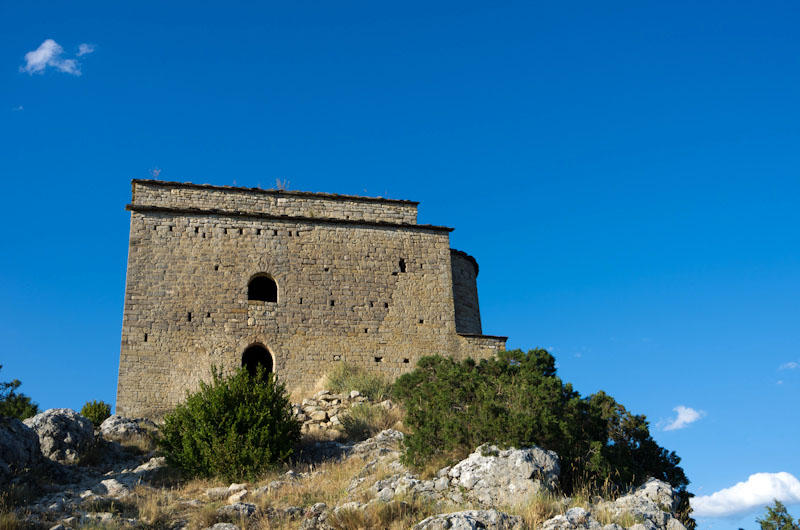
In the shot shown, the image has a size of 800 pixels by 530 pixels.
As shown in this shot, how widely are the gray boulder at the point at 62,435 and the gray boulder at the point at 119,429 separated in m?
0.72

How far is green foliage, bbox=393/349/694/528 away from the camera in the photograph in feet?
39.4

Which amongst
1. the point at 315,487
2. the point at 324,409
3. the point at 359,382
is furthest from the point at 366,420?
the point at 315,487

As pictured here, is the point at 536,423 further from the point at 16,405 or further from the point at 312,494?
the point at 16,405

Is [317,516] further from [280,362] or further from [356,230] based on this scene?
[356,230]

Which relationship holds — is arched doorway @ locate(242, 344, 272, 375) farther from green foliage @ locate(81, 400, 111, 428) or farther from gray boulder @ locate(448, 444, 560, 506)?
gray boulder @ locate(448, 444, 560, 506)

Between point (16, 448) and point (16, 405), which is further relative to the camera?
point (16, 405)

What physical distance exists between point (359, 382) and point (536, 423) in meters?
7.86

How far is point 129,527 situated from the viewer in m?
10.2

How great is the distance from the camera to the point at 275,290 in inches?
841

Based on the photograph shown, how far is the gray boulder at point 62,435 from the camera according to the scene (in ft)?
46.0

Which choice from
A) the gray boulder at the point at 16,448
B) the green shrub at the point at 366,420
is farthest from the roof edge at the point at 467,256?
the gray boulder at the point at 16,448

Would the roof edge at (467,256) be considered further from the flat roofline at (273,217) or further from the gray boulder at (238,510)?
the gray boulder at (238,510)

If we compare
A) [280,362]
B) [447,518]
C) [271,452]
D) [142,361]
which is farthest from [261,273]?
[447,518]

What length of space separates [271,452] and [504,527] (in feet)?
17.8
